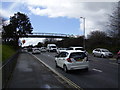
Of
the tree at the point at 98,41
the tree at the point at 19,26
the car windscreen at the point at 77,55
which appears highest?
the tree at the point at 19,26

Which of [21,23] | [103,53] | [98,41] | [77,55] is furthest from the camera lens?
[21,23]

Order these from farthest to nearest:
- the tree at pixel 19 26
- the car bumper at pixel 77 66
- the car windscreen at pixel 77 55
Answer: the tree at pixel 19 26 → the car windscreen at pixel 77 55 → the car bumper at pixel 77 66

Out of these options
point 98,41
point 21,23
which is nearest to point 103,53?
point 98,41

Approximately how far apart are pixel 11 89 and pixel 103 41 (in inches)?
1781

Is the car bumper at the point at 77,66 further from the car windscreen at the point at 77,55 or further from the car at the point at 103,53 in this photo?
the car at the point at 103,53

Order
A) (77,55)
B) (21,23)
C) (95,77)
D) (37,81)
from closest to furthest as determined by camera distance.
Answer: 1. (37,81)
2. (95,77)
3. (77,55)
4. (21,23)

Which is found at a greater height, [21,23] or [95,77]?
[21,23]

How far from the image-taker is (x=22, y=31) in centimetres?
6147

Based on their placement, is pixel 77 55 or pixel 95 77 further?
pixel 77 55

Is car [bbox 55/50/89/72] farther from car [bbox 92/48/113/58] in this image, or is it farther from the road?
car [bbox 92/48/113/58]

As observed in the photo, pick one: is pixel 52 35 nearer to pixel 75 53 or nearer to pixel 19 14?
pixel 19 14

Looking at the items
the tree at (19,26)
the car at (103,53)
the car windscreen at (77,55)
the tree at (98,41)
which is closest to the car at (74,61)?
the car windscreen at (77,55)

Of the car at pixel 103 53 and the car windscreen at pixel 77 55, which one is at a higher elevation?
the car windscreen at pixel 77 55

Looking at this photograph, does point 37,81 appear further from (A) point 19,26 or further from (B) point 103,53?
(A) point 19,26
